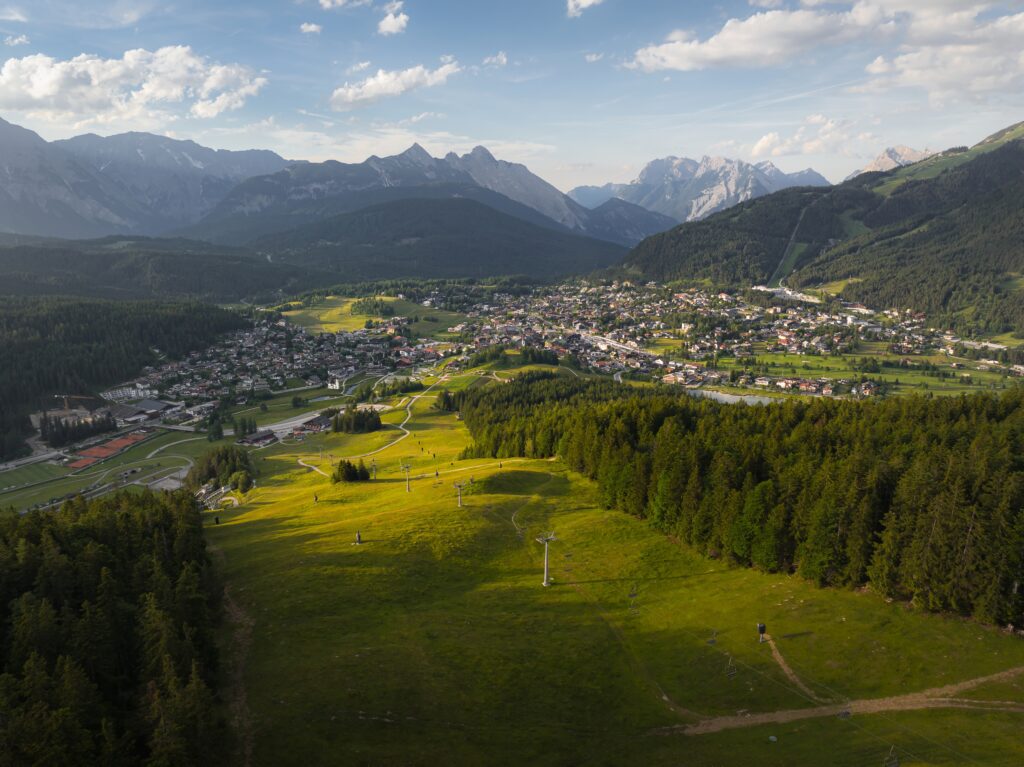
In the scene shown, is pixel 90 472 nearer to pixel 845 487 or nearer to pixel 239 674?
pixel 239 674

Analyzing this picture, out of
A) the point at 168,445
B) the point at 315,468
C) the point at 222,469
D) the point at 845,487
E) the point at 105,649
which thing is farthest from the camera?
the point at 168,445

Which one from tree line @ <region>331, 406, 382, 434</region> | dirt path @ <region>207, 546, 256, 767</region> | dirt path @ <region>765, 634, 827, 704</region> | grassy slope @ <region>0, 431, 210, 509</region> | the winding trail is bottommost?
grassy slope @ <region>0, 431, 210, 509</region>

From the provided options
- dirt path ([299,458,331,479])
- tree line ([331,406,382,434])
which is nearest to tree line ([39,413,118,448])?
tree line ([331,406,382,434])

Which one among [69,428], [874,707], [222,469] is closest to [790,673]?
[874,707]

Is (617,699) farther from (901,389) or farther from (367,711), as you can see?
(901,389)

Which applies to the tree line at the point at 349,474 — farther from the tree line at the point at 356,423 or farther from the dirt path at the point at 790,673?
the dirt path at the point at 790,673

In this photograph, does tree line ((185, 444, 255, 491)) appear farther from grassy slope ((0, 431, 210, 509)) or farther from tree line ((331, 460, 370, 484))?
tree line ((331, 460, 370, 484))

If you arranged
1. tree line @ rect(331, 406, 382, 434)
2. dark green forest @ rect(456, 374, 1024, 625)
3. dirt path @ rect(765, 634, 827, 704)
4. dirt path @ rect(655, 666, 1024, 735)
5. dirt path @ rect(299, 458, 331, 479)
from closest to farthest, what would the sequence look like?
1. dirt path @ rect(655, 666, 1024, 735)
2. dirt path @ rect(765, 634, 827, 704)
3. dark green forest @ rect(456, 374, 1024, 625)
4. dirt path @ rect(299, 458, 331, 479)
5. tree line @ rect(331, 406, 382, 434)
